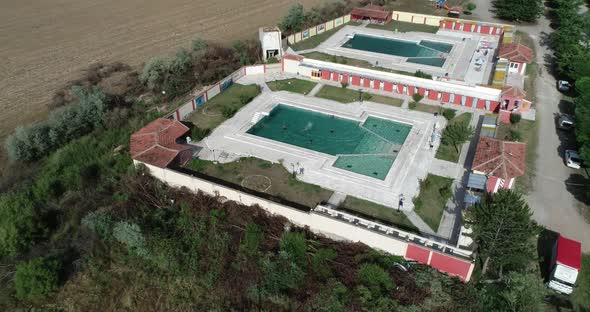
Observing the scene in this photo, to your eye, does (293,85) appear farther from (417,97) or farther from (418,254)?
(418,254)

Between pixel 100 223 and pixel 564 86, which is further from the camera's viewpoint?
pixel 564 86

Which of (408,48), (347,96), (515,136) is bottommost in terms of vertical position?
(515,136)

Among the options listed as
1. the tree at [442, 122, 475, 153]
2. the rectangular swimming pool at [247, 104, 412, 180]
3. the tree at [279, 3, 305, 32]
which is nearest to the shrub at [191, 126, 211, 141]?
the rectangular swimming pool at [247, 104, 412, 180]

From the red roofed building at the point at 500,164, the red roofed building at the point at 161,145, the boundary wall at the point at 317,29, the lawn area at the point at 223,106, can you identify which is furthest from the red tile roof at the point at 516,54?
the red roofed building at the point at 161,145

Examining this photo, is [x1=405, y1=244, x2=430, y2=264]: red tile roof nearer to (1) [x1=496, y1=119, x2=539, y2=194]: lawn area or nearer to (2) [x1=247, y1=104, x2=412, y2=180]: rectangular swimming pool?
(2) [x1=247, y1=104, x2=412, y2=180]: rectangular swimming pool

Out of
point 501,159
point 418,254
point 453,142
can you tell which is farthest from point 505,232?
point 453,142

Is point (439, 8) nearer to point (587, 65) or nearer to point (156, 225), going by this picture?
point (587, 65)
